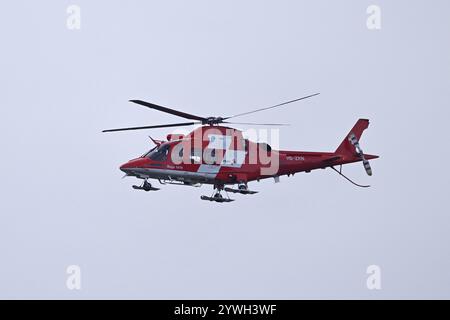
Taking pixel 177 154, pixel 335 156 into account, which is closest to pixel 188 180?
pixel 177 154

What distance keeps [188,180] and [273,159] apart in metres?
3.53

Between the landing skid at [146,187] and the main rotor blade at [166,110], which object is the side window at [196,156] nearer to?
the main rotor blade at [166,110]

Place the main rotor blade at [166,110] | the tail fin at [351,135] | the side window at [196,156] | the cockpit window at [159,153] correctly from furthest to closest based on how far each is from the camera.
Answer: the tail fin at [351,135], the cockpit window at [159,153], the side window at [196,156], the main rotor blade at [166,110]

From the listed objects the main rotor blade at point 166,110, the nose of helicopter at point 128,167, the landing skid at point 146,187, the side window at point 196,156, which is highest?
the main rotor blade at point 166,110

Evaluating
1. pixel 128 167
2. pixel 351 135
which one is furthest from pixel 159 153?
pixel 351 135

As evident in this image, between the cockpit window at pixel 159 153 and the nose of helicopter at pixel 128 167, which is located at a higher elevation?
the cockpit window at pixel 159 153

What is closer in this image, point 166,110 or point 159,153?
point 166,110

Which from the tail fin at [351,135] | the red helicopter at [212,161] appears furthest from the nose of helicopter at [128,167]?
the tail fin at [351,135]

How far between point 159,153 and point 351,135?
792 cm

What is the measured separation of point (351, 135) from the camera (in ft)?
216

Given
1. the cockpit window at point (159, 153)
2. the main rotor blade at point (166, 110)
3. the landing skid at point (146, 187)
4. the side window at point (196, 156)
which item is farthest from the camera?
the cockpit window at point (159, 153)

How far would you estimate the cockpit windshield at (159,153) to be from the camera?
64.0 m

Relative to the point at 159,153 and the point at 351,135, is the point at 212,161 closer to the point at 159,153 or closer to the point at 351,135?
the point at 159,153
